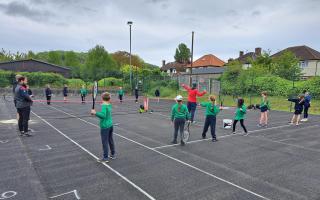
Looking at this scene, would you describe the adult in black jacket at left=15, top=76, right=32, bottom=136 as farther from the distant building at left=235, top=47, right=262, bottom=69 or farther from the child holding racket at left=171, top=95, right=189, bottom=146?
the distant building at left=235, top=47, right=262, bottom=69

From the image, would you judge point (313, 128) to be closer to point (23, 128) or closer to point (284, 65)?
point (23, 128)

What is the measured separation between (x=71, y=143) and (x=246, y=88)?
2530 centimetres

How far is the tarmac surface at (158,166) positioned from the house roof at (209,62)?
6239cm

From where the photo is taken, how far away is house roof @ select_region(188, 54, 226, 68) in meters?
72.6

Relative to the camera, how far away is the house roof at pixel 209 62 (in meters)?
72.6

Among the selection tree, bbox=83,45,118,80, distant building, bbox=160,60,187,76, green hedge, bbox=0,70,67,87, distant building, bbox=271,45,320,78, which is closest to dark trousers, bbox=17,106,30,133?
green hedge, bbox=0,70,67,87

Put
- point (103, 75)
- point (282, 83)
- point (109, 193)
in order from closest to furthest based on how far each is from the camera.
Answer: point (109, 193)
point (282, 83)
point (103, 75)

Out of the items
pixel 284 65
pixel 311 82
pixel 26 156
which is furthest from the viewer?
pixel 284 65

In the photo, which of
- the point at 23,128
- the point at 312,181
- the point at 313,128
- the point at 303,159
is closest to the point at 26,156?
the point at 23,128

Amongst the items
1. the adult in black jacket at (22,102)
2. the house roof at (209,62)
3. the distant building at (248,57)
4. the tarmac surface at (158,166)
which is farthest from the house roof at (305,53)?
the adult in black jacket at (22,102)

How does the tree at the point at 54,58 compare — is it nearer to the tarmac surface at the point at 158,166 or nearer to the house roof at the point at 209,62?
the house roof at the point at 209,62

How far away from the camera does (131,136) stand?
1069cm

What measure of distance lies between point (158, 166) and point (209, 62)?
6833 cm

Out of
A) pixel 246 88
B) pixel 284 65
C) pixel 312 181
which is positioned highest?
pixel 284 65
